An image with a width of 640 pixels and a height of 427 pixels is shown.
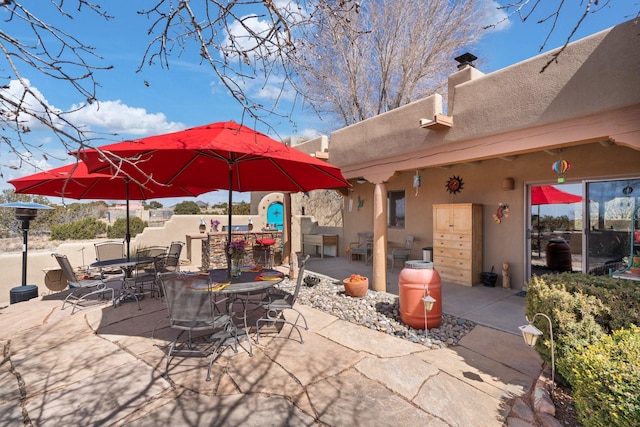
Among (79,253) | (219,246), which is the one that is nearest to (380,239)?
(219,246)

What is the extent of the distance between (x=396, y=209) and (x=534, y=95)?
5.55 meters

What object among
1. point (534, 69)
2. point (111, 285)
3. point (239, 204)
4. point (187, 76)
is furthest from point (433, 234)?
point (239, 204)

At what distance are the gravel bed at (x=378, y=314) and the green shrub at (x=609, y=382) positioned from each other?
190 cm

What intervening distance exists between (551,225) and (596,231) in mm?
1827

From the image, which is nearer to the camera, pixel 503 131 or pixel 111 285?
pixel 503 131

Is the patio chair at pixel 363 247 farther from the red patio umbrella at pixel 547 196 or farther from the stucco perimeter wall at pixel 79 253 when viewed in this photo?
the red patio umbrella at pixel 547 196

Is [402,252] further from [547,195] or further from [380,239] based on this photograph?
[547,195]

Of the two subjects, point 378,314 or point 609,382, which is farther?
point 378,314

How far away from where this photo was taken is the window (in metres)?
9.33

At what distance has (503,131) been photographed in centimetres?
459

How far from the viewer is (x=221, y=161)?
477cm

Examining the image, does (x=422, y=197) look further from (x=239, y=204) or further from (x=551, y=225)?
(x=239, y=204)

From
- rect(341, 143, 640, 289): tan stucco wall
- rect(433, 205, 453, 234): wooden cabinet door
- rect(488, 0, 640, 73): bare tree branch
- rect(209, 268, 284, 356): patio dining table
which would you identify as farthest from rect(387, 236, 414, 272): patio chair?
rect(488, 0, 640, 73): bare tree branch

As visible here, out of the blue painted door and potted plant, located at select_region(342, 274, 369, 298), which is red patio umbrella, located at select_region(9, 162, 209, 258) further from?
the blue painted door
